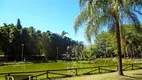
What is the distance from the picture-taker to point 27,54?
310 feet

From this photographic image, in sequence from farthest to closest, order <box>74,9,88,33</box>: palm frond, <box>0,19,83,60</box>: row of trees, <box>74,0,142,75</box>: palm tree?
<box>0,19,83,60</box>: row of trees < <box>74,9,88,33</box>: palm frond < <box>74,0,142,75</box>: palm tree

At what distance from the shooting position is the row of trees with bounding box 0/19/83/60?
277 feet

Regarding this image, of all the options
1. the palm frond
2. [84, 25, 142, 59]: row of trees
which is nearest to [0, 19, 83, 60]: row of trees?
[84, 25, 142, 59]: row of trees

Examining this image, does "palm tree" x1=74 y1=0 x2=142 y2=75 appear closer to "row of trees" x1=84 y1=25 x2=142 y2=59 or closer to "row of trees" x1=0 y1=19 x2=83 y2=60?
"row of trees" x1=84 y1=25 x2=142 y2=59

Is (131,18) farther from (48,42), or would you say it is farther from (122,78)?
Result: (48,42)

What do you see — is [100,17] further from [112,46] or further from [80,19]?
[112,46]

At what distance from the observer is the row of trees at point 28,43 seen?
8450cm

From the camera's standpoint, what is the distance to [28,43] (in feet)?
296

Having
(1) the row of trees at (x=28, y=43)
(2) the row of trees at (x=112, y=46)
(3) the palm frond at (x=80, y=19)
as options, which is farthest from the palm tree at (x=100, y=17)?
(1) the row of trees at (x=28, y=43)

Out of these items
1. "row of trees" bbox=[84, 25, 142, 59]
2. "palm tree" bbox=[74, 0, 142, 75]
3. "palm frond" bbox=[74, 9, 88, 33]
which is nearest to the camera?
"palm tree" bbox=[74, 0, 142, 75]

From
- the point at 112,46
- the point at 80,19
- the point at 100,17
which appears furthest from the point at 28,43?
the point at 100,17

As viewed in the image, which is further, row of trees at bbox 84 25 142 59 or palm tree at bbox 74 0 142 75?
row of trees at bbox 84 25 142 59

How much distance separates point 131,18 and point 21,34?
7329 centimetres

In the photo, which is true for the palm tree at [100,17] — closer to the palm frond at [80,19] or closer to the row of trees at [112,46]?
the palm frond at [80,19]
